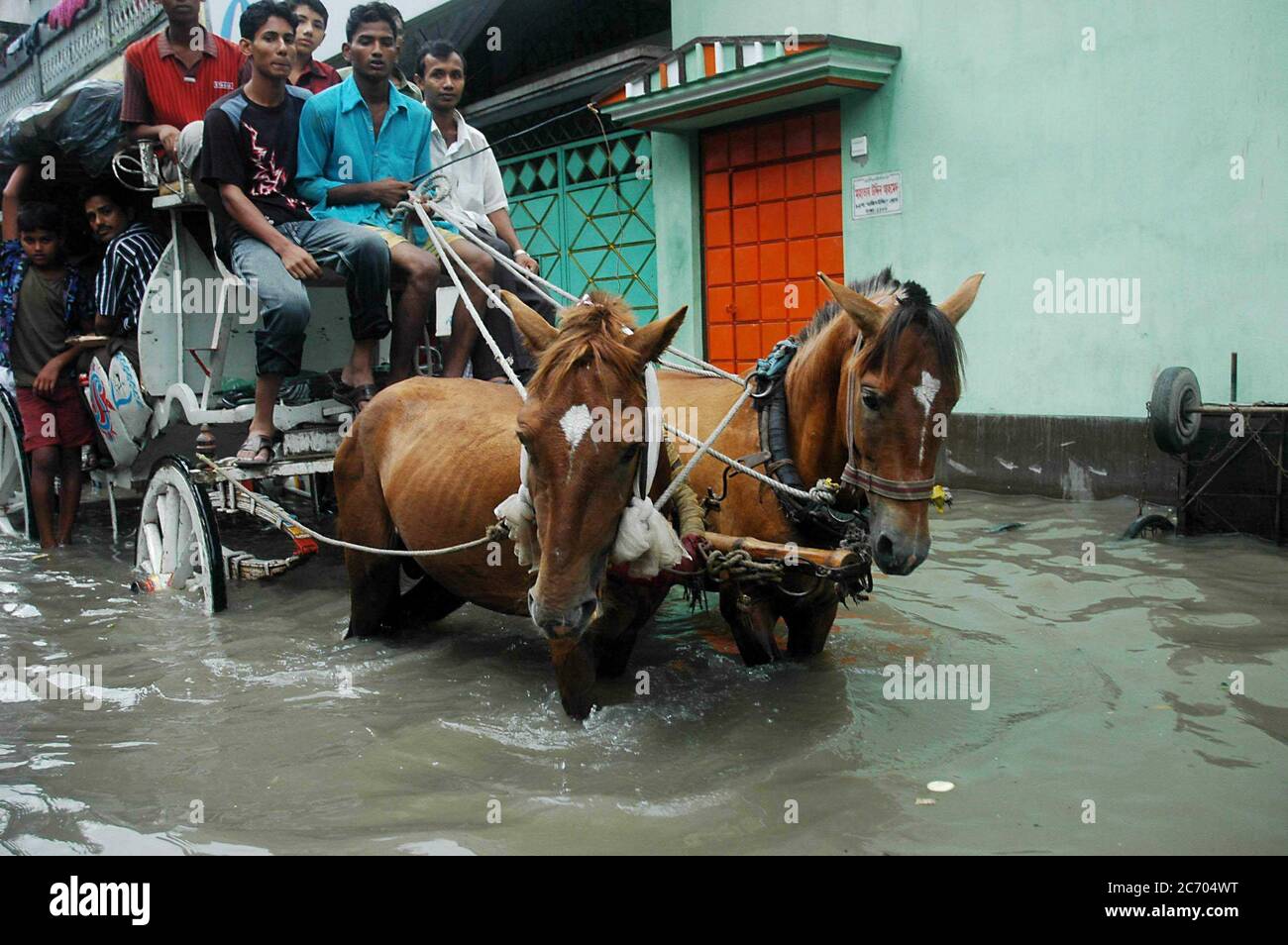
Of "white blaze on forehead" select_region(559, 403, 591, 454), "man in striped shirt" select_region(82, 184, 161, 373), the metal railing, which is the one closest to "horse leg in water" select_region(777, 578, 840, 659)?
"white blaze on forehead" select_region(559, 403, 591, 454)

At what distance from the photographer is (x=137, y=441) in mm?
6676

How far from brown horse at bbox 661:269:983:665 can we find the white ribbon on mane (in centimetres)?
56

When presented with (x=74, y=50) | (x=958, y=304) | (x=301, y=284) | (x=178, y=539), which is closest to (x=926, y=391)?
(x=958, y=304)

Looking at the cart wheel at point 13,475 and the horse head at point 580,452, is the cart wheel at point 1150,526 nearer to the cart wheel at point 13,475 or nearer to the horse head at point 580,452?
the horse head at point 580,452

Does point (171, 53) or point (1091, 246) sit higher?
point (171, 53)

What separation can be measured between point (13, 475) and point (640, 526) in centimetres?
727

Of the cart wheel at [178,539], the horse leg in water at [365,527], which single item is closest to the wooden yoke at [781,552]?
the horse leg in water at [365,527]

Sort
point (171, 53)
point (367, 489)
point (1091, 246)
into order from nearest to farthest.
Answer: point (367, 489) < point (171, 53) < point (1091, 246)

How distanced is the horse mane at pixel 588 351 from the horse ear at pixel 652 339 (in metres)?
0.03

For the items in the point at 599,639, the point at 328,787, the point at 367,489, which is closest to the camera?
the point at 328,787

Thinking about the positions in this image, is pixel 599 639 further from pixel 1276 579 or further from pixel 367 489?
pixel 1276 579

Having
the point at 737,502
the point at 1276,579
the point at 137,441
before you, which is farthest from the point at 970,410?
the point at 137,441

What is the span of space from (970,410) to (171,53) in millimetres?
6373

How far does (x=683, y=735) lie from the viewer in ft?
12.2
